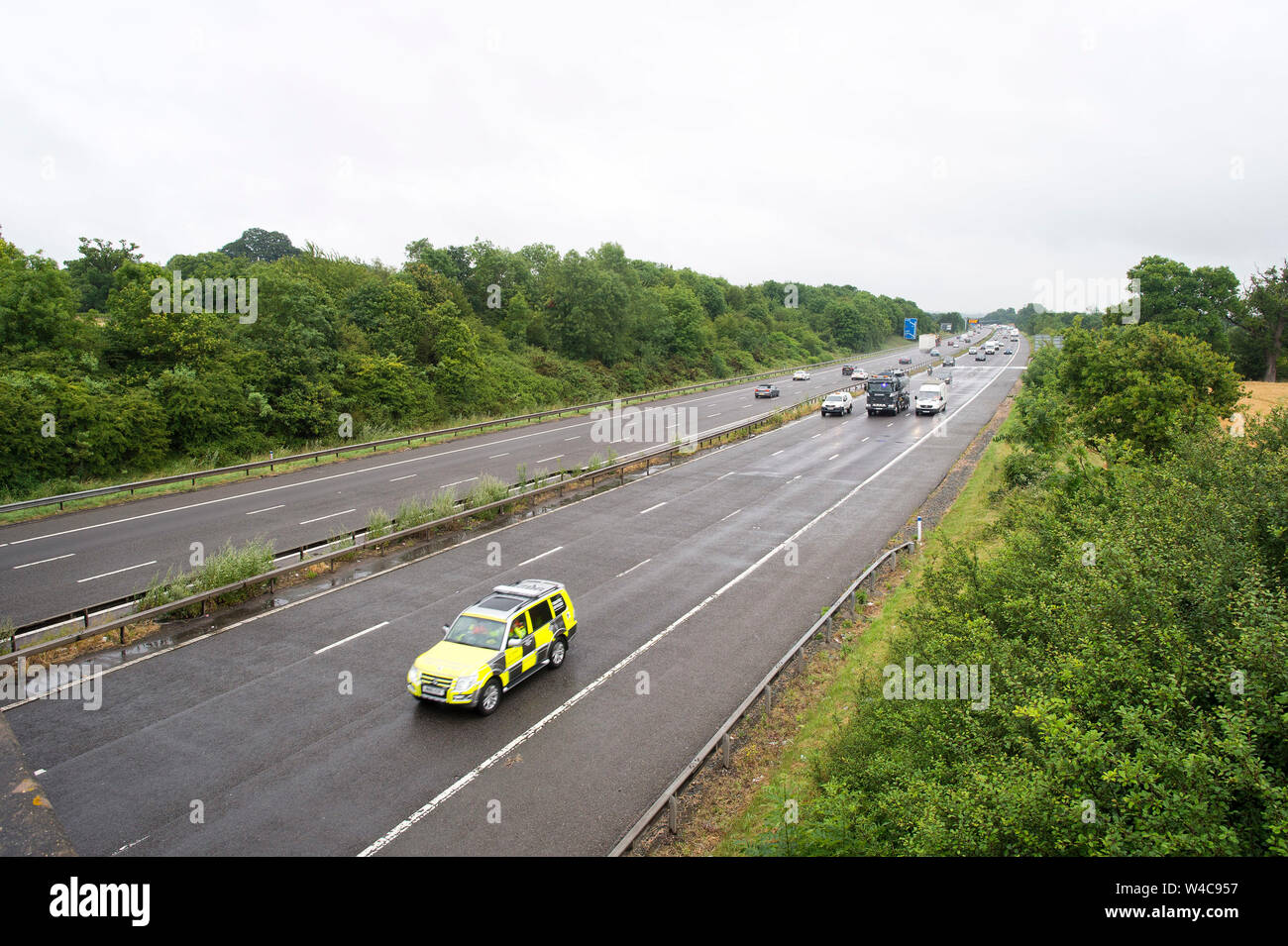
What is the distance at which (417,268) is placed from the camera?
5538 cm

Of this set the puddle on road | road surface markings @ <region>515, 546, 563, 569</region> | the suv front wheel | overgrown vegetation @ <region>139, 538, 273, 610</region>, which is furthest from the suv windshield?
overgrown vegetation @ <region>139, 538, 273, 610</region>

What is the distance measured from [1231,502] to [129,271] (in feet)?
156

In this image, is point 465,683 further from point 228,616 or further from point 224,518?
point 224,518

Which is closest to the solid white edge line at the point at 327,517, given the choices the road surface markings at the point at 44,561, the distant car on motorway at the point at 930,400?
the road surface markings at the point at 44,561

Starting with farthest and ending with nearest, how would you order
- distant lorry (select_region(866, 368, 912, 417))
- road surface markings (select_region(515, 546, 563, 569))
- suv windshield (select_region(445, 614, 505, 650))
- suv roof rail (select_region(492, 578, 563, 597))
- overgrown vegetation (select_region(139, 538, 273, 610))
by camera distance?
distant lorry (select_region(866, 368, 912, 417)) < road surface markings (select_region(515, 546, 563, 569)) < overgrown vegetation (select_region(139, 538, 273, 610)) < suv roof rail (select_region(492, 578, 563, 597)) < suv windshield (select_region(445, 614, 505, 650))

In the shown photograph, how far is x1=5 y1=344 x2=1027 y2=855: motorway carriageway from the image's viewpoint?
A: 9.79 meters

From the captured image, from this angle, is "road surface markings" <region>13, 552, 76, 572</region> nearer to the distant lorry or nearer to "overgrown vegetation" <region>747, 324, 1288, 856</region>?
"overgrown vegetation" <region>747, 324, 1288, 856</region>

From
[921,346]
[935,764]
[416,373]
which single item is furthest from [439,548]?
[921,346]

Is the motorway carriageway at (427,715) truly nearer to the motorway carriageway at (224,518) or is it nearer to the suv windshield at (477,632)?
the suv windshield at (477,632)

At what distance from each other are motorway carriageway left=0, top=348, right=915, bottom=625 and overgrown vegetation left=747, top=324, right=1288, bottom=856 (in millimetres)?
18041

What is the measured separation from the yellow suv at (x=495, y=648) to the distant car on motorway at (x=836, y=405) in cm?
3944
